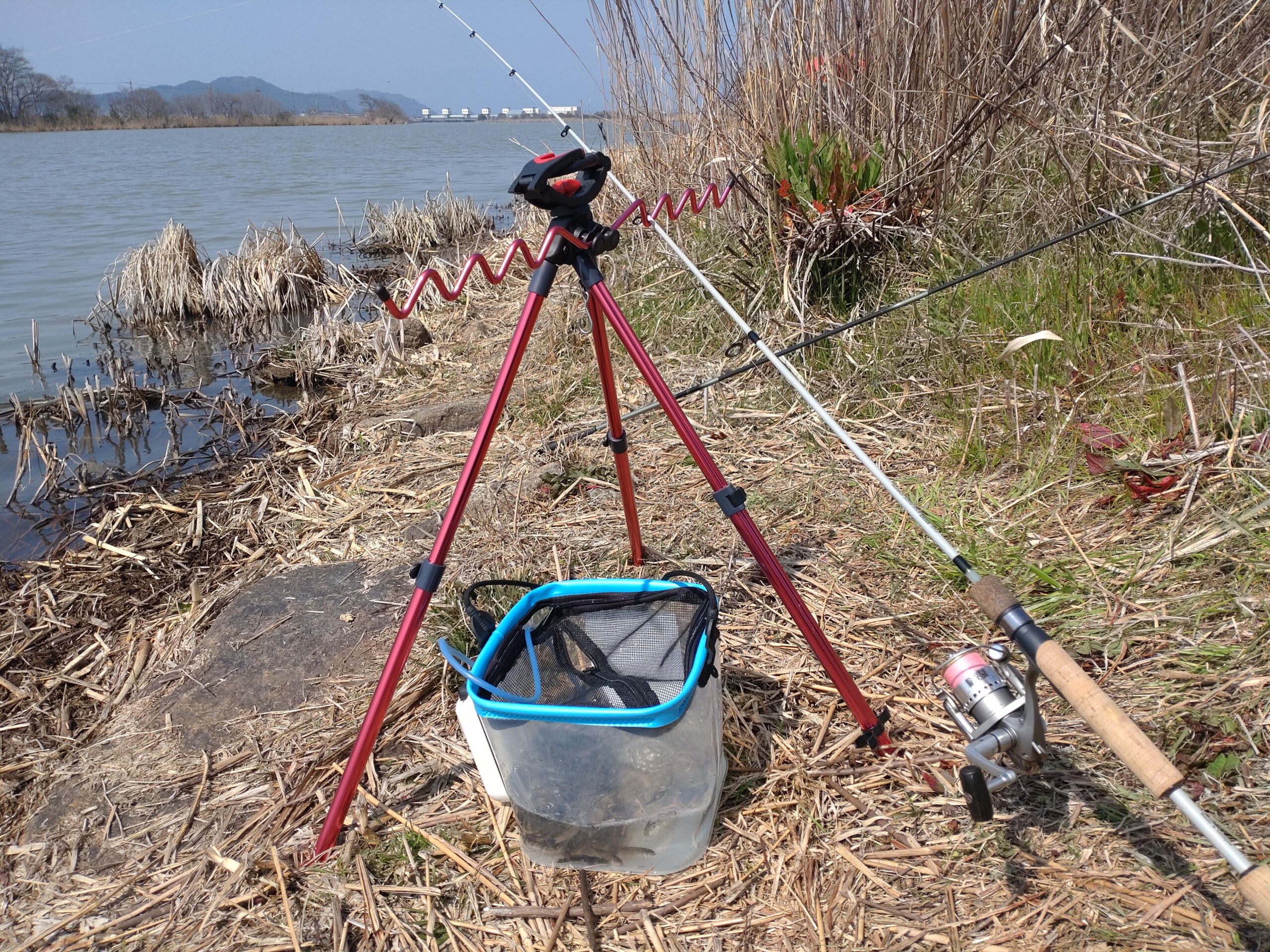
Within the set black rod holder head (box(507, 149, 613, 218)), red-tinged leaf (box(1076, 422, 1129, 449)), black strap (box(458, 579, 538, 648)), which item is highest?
black rod holder head (box(507, 149, 613, 218))

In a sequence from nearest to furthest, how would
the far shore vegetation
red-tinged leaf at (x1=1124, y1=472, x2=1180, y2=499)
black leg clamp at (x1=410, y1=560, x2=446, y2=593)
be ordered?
black leg clamp at (x1=410, y1=560, x2=446, y2=593)
red-tinged leaf at (x1=1124, y1=472, x2=1180, y2=499)
the far shore vegetation

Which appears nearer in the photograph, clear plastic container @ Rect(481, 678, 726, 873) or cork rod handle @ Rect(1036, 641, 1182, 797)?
cork rod handle @ Rect(1036, 641, 1182, 797)

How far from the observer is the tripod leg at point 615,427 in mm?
2127

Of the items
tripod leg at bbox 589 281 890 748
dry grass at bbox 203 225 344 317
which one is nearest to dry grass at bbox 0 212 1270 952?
tripod leg at bbox 589 281 890 748

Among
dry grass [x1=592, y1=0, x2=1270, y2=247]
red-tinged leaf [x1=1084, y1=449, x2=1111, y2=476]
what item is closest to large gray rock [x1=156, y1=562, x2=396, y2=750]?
red-tinged leaf [x1=1084, y1=449, x2=1111, y2=476]

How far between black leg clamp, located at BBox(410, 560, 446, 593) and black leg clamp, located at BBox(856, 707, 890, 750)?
1.00 m

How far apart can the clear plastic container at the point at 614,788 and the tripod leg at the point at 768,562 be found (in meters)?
0.24

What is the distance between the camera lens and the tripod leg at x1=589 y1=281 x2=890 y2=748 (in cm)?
182

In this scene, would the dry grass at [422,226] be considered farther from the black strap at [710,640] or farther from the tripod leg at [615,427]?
the black strap at [710,640]

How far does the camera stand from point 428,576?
5.89 ft

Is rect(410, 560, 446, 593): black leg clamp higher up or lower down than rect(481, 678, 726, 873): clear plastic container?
higher up

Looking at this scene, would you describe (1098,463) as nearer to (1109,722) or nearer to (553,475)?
(1109,722)

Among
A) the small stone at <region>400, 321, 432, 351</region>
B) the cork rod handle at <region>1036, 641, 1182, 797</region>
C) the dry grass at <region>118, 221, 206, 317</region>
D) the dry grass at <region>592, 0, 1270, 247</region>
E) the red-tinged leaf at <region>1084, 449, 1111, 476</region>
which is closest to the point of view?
the cork rod handle at <region>1036, 641, 1182, 797</region>

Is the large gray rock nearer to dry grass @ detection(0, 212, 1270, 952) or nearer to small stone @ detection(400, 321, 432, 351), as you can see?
dry grass @ detection(0, 212, 1270, 952)
